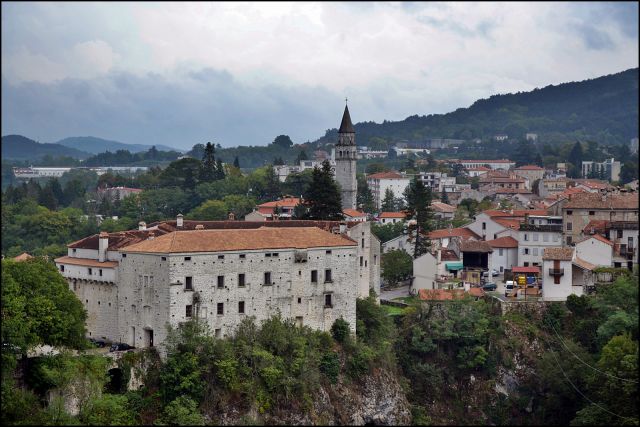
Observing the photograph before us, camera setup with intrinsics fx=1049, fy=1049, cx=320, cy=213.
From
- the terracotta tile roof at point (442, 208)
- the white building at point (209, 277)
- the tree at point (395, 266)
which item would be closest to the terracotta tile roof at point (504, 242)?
the tree at point (395, 266)

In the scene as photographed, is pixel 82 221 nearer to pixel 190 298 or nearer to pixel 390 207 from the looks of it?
pixel 390 207

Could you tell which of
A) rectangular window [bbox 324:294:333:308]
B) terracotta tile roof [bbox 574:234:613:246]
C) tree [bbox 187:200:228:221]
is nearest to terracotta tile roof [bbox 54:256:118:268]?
rectangular window [bbox 324:294:333:308]

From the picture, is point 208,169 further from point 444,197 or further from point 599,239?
point 599,239

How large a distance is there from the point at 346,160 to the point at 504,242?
53.0 ft

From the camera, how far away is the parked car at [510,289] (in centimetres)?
5744

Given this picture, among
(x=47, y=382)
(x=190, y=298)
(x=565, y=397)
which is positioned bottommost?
(x=565, y=397)

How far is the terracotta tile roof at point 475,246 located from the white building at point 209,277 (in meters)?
13.9

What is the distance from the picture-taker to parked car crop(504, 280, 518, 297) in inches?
2261

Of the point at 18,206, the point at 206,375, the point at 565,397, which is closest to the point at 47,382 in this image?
the point at 206,375

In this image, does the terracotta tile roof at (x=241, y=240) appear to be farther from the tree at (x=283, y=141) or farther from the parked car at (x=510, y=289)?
the tree at (x=283, y=141)

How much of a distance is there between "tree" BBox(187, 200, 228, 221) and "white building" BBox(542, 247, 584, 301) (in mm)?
28951

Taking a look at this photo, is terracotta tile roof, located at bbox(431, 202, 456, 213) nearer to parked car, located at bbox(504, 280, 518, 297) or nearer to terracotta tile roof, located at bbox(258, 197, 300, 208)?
terracotta tile roof, located at bbox(258, 197, 300, 208)

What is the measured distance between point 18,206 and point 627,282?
5582 cm

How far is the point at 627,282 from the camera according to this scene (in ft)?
177
